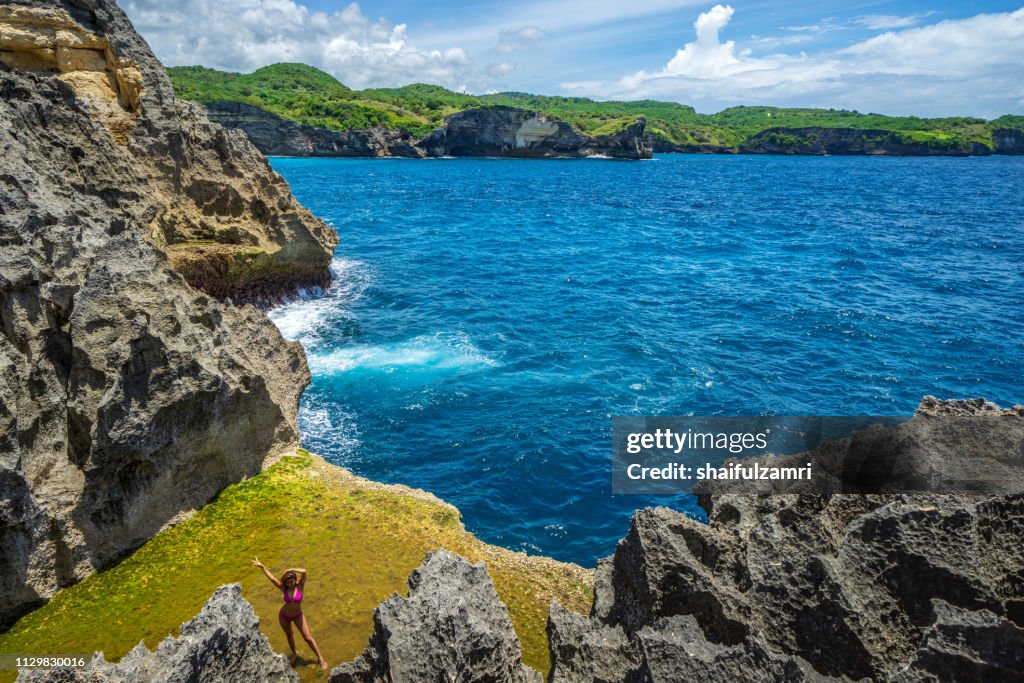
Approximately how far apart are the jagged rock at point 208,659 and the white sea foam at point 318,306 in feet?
83.6

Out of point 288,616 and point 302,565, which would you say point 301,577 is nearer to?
point 288,616

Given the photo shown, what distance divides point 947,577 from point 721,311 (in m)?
35.0

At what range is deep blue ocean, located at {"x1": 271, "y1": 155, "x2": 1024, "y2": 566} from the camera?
23672 millimetres

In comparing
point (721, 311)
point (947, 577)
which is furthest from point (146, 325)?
point (721, 311)

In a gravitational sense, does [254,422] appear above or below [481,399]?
above

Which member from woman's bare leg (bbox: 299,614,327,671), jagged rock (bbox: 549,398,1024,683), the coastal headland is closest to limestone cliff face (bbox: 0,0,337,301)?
the coastal headland

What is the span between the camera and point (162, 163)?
1297 inches

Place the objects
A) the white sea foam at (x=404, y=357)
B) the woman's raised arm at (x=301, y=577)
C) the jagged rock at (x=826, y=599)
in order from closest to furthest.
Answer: the jagged rock at (x=826, y=599) → the woman's raised arm at (x=301, y=577) → the white sea foam at (x=404, y=357)

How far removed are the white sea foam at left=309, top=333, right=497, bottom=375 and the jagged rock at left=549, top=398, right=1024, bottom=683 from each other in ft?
75.3

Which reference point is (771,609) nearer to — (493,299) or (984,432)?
(984,432)

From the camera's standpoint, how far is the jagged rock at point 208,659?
→ 7613 millimetres

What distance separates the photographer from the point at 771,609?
848 centimetres

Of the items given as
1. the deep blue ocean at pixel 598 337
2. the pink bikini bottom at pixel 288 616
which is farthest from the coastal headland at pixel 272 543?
the deep blue ocean at pixel 598 337

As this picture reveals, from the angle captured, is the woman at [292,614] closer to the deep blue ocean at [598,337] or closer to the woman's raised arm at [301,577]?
the woman's raised arm at [301,577]
